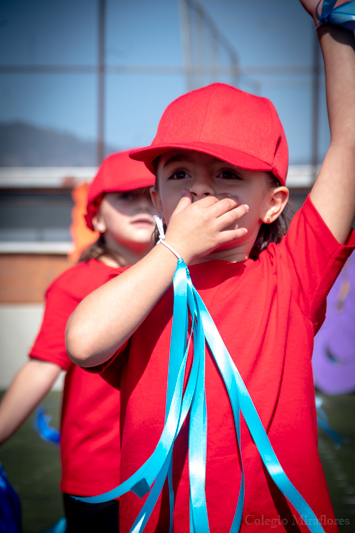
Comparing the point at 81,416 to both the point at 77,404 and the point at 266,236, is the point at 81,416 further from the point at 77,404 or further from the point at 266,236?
the point at 266,236

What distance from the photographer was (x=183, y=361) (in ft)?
3.48

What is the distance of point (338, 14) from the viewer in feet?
3.68

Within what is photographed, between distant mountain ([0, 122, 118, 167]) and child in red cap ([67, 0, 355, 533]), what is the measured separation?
7.31 metres

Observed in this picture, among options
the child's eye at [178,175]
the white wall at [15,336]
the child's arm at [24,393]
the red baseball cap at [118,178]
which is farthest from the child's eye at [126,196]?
the white wall at [15,336]

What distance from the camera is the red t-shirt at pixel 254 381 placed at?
3.46ft

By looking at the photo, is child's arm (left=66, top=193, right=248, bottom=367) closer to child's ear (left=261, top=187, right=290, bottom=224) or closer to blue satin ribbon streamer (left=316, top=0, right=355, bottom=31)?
child's ear (left=261, top=187, right=290, bottom=224)

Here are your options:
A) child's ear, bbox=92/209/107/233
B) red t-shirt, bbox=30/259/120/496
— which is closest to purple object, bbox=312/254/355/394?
child's ear, bbox=92/209/107/233

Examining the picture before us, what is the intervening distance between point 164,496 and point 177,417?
187mm

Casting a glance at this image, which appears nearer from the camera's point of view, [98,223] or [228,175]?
[228,175]

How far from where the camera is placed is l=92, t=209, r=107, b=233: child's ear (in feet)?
7.07

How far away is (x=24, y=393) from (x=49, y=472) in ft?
6.40

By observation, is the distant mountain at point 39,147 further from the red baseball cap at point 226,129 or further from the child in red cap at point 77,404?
the red baseball cap at point 226,129

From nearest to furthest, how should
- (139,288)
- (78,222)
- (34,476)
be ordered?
(139,288), (34,476), (78,222)

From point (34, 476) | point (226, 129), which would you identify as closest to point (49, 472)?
point (34, 476)
